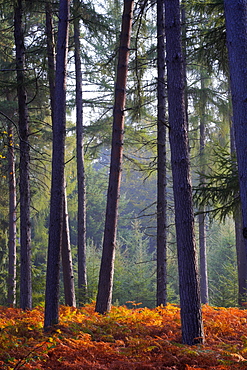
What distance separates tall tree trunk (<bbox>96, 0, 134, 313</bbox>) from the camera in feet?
26.6

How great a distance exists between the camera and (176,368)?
→ 4.29 metres

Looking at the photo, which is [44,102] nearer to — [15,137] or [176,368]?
[15,137]

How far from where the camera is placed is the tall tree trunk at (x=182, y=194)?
17.1ft

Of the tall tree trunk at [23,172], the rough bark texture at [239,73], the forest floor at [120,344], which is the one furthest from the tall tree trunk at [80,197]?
the rough bark texture at [239,73]

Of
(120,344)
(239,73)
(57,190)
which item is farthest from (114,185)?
(239,73)

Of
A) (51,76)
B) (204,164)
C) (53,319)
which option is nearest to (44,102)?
(51,76)

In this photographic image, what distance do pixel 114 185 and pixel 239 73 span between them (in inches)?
180

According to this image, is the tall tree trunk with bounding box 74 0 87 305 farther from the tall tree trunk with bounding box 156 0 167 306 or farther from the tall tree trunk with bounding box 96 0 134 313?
the tall tree trunk with bounding box 96 0 134 313

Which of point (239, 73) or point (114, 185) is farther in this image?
point (114, 185)

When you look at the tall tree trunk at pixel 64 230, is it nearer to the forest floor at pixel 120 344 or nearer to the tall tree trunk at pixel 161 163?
the forest floor at pixel 120 344

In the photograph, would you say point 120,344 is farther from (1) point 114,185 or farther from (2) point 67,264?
(2) point 67,264

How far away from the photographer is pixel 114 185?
8180 mm

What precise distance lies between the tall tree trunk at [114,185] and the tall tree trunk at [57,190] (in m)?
1.63

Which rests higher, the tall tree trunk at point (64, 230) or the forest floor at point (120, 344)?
the tall tree trunk at point (64, 230)
